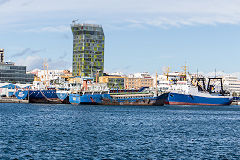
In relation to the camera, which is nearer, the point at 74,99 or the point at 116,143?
the point at 116,143

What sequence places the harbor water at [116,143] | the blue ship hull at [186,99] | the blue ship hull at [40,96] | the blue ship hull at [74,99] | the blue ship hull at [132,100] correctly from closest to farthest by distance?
the harbor water at [116,143] < the blue ship hull at [132,100] < the blue ship hull at [74,99] < the blue ship hull at [186,99] < the blue ship hull at [40,96]

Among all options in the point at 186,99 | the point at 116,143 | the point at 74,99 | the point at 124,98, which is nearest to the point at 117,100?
the point at 124,98

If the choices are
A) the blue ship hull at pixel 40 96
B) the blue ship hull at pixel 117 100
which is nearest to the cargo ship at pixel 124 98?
the blue ship hull at pixel 117 100

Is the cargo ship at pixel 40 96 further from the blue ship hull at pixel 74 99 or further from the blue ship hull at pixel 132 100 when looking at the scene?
the blue ship hull at pixel 132 100

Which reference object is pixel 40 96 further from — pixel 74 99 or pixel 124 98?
pixel 124 98

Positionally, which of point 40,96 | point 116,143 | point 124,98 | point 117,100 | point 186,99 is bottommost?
point 116,143

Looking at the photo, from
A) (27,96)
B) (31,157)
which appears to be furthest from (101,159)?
(27,96)

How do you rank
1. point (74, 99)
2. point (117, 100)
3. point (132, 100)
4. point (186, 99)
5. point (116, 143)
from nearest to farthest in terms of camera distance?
1. point (116, 143)
2. point (132, 100)
3. point (117, 100)
4. point (74, 99)
5. point (186, 99)

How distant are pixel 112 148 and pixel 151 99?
111m

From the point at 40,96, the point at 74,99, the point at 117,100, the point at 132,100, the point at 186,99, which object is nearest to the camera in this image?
the point at 132,100

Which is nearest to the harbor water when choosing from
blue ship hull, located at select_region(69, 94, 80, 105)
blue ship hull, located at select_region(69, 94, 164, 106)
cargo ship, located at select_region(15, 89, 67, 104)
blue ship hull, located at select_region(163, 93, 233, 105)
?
blue ship hull, located at select_region(69, 94, 164, 106)

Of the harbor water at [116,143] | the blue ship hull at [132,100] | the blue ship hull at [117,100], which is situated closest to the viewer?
the harbor water at [116,143]

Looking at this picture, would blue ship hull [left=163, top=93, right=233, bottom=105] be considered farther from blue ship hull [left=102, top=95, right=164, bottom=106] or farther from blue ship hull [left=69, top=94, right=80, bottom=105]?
blue ship hull [left=69, top=94, right=80, bottom=105]

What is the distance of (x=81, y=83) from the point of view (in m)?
195
